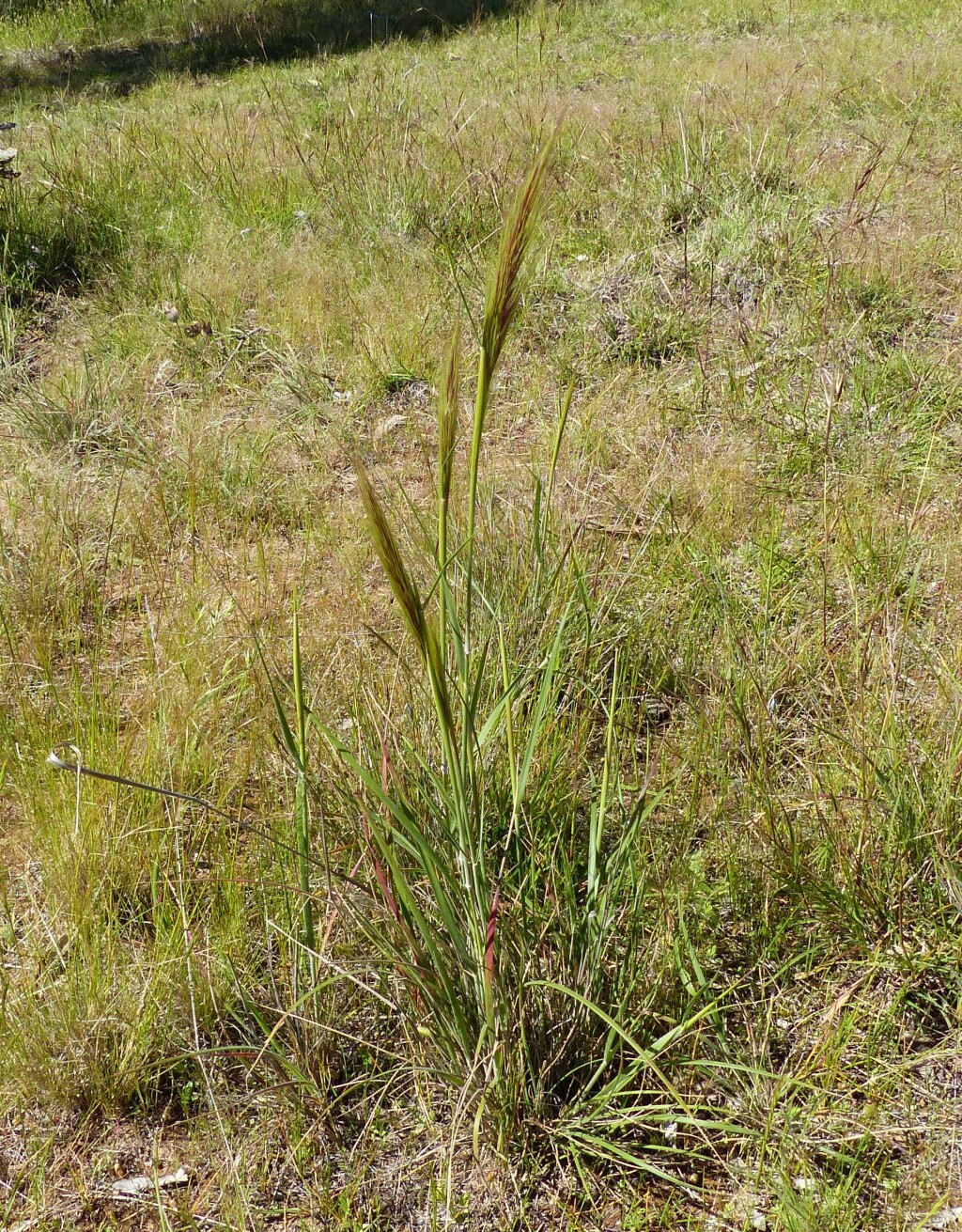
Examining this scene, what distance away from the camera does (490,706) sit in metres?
1.91

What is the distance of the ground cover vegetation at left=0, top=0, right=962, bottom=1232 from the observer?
1419 mm

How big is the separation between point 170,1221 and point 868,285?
3.71 meters

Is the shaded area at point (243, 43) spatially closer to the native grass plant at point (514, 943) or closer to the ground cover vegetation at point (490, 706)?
the ground cover vegetation at point (490, 706)

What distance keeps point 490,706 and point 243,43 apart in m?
10.1

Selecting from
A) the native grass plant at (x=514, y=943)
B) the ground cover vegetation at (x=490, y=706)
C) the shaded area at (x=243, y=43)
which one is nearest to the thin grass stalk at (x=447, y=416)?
the ground cover vegetation at (x=490, y=706)

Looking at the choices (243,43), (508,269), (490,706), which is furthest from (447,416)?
(243,43)

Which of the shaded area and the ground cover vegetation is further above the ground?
the shaded area

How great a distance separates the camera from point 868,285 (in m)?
3.73

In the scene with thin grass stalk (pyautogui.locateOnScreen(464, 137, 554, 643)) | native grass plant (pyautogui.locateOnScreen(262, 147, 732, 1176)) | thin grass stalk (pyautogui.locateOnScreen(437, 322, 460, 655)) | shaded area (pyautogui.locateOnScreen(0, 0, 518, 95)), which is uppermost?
shaded area (pyautogui.locateOnScreen(0, 0, 518, 95))

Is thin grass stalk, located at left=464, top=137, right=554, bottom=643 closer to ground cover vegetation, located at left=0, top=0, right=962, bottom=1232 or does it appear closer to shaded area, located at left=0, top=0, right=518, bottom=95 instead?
ground cover vegetation, located at left=0, top=0, right=962, bottom=1232

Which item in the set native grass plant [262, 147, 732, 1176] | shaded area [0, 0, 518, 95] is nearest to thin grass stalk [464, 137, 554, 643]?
native grass plant [262, 147, 732, 1176]

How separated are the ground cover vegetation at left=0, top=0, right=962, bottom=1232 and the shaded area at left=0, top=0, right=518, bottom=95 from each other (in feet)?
17.9

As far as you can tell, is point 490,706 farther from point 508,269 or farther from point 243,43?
point 243,43

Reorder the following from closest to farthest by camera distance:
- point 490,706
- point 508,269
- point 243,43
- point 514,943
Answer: point 508,269
point 514,943
point 490,706
point 243,43
